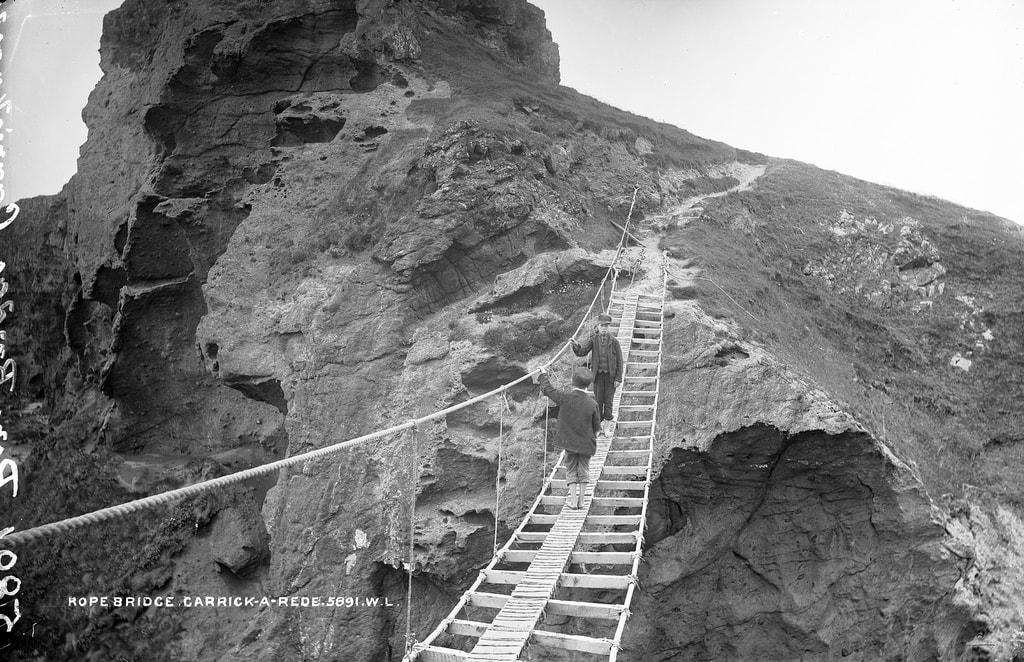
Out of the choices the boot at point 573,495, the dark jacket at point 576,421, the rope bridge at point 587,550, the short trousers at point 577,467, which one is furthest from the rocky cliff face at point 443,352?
the short trousers at point 577,467

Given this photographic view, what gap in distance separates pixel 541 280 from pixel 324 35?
10.9 meters

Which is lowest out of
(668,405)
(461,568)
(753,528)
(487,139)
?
(461,568)

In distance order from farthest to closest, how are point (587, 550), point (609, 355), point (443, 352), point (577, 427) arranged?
point (443, 352) → point (609, 355) → point (587, 550) → point (577, 427)

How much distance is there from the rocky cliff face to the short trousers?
120 centimetres

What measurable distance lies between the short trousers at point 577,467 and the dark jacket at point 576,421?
A: 11 cm

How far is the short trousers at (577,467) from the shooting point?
28.9ft

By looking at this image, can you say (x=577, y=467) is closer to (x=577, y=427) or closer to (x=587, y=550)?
(x=577, y=427)

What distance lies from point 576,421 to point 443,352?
3.65 metres

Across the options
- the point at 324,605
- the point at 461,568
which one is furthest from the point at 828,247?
the point at 324,605

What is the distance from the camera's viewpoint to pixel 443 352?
38.6ft

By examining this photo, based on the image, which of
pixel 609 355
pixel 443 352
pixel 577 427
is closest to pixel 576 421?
pixel 577 427

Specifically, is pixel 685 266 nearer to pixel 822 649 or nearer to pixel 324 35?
pixel 822 649

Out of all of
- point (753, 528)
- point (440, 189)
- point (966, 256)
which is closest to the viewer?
point (753, 528)

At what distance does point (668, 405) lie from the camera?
10.4 m
